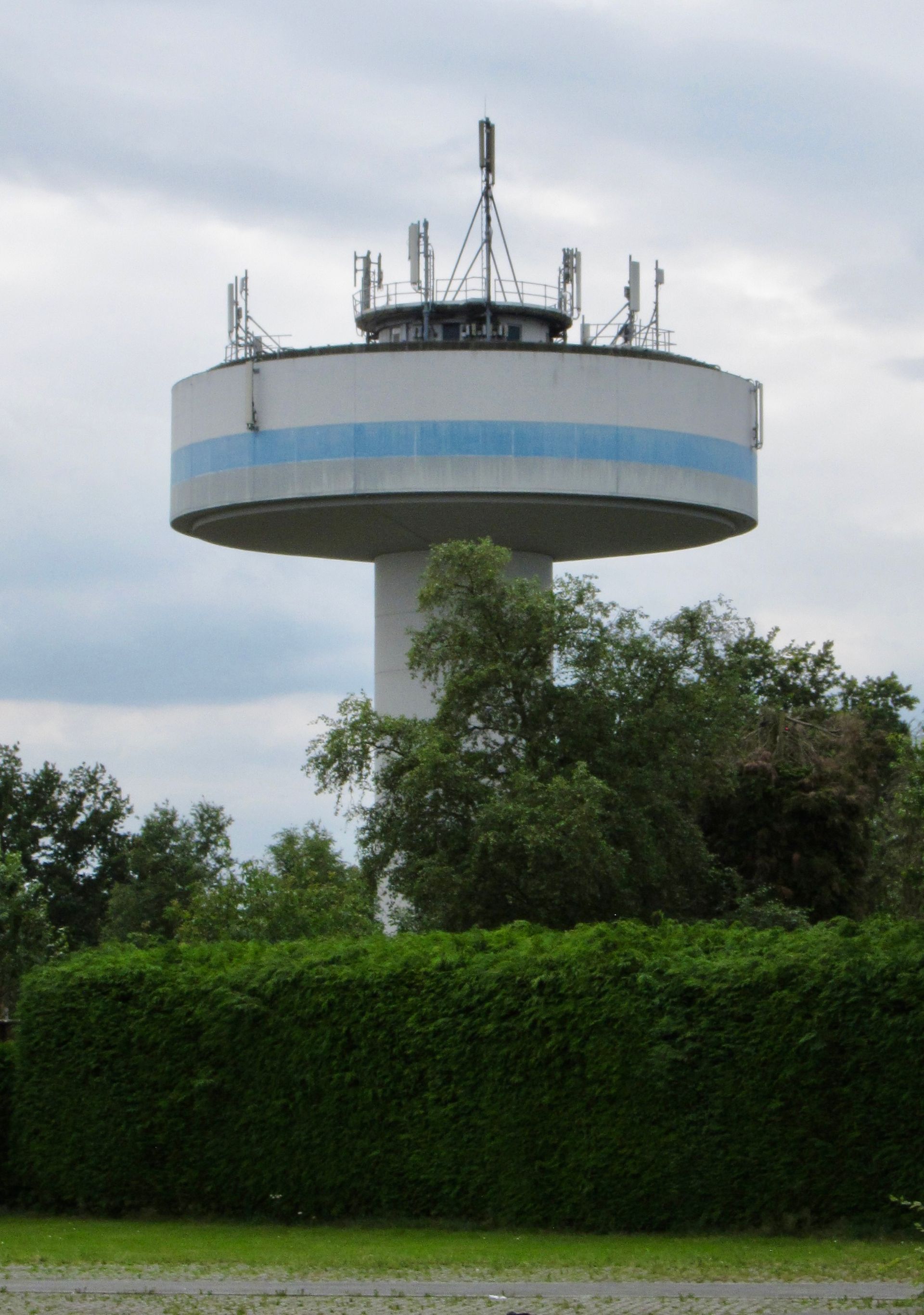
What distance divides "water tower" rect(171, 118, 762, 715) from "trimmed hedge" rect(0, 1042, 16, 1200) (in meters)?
20.2

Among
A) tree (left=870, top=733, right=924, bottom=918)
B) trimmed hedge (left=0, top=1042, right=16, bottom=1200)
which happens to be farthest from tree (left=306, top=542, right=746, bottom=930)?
trimmed hedge (left=0, top=1042, right=16, bottom=1200)

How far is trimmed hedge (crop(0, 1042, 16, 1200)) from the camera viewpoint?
71.8 feet

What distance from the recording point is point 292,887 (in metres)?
43.3

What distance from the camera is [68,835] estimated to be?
256 ft

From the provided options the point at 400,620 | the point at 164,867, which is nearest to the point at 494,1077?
the point at 400,620

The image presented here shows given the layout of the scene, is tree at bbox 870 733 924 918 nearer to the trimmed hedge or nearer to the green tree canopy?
the green tree canopy

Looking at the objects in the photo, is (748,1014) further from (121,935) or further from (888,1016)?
(121,935)

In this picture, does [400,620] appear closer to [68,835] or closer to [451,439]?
[451,439]

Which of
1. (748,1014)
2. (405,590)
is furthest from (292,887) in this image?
(748,1014)

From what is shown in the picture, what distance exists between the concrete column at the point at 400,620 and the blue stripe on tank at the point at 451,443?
3.83 metres

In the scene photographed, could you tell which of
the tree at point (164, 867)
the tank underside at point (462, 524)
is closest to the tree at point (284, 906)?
the tank underside at point (462, 524)

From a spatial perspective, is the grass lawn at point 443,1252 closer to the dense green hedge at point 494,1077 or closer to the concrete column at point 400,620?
the dense green hedge at point 494,1077

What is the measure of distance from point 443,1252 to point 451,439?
24.9 metres

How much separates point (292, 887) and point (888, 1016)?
2637 centimetres
